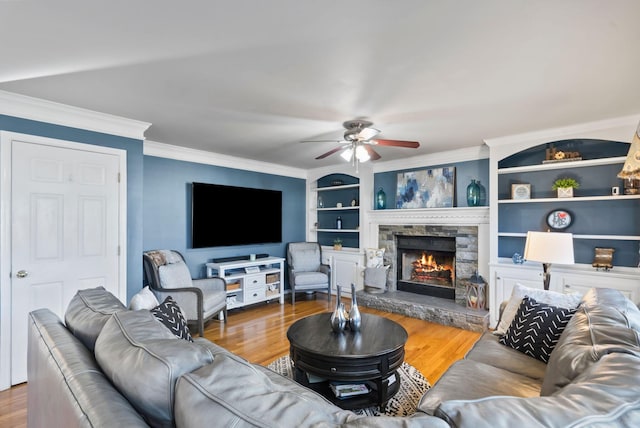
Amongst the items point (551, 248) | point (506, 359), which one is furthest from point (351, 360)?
point (551, 248)

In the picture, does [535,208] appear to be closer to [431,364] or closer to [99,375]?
[431,364]

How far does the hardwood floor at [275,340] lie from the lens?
2.47 meters

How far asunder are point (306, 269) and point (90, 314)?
160 inches

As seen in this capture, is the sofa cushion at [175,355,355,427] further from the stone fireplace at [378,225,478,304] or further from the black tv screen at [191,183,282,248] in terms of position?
the stone fireplace at [378,225,478,304]

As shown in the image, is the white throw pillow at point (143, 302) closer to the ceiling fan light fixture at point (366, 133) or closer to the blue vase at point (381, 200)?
the ceiling fan light fixture at point (366, 133)

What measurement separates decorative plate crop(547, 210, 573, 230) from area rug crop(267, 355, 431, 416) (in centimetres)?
250

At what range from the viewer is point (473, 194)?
435 cm

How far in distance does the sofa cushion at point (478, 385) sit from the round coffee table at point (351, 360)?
1.56 feet

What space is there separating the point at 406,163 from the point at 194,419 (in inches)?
188

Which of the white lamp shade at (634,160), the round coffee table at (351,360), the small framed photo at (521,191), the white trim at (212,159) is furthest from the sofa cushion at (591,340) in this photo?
the white trim at (212,159)

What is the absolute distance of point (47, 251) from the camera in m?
2.75

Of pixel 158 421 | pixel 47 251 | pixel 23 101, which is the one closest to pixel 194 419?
pixel 158 421

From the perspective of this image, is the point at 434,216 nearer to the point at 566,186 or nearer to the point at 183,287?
the point at 566,186

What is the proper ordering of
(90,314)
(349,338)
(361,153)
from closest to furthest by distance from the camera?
(90,314), (349,338), (361,153)
